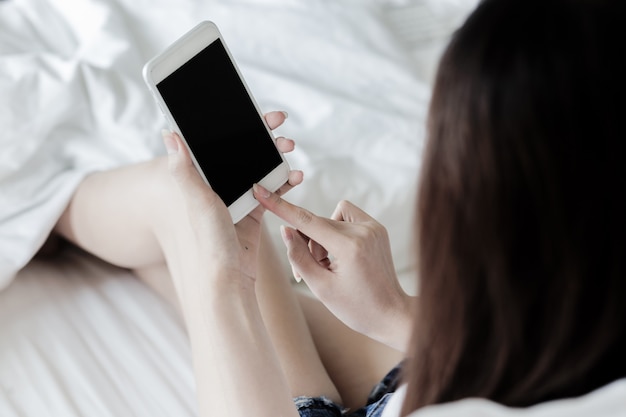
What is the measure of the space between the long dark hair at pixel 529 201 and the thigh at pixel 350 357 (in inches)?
16.5

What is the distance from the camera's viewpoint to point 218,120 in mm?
795

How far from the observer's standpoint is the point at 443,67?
1.63 feet

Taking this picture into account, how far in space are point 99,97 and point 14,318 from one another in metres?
0.34

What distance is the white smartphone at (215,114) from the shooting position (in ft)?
2.51

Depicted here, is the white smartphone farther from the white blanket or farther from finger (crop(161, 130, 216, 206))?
the white blanket

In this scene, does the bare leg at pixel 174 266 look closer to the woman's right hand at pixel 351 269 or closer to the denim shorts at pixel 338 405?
the denim shorts at pixel 338 405

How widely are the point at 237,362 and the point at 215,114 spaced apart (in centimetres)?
24

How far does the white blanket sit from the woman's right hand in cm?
31

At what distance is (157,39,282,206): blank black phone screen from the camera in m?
0.77

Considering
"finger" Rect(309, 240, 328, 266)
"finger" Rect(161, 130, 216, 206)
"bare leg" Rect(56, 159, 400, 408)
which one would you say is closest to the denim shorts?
"bare leg" Rect(56, 159, 400, 408)

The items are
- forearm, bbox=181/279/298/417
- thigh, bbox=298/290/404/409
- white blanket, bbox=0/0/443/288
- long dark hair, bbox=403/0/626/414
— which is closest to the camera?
long dark hair, bbox=403/0/626/414

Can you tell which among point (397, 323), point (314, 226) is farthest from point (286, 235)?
point (397, 323)

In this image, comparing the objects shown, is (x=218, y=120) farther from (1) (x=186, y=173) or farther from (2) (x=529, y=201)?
(2) (x=529, y=201)

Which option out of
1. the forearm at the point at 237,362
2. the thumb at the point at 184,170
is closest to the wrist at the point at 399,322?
the forearm at the point at 237,362
